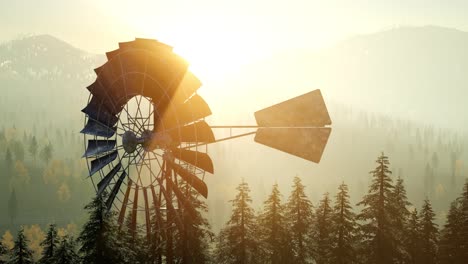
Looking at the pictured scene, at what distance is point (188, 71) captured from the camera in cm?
1436

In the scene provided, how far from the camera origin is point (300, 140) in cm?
1556

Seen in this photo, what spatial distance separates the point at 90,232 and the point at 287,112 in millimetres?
9560

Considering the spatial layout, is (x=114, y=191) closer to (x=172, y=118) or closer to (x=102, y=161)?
(x=102, y=161)

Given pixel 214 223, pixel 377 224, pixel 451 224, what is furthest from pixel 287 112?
pixel 214 223

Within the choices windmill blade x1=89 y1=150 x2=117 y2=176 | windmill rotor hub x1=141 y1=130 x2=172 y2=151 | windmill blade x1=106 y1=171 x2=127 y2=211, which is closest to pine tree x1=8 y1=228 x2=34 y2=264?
windmill blade x1=106 y1=171 x2=127 y2=211

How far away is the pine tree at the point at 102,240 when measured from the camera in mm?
18062

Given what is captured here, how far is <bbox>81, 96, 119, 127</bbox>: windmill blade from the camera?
16406 mm

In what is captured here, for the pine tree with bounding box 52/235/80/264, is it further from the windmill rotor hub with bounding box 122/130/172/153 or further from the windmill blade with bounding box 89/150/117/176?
the windmill rotor hub with bounding box 122/130/172/153

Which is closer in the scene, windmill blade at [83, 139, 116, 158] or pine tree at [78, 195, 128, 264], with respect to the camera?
windmill blade at [83, 139, 116, 158]

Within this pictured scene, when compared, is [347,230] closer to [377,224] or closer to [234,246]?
[377,224]

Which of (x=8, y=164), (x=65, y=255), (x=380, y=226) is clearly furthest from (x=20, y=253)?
(x=8, y=164)

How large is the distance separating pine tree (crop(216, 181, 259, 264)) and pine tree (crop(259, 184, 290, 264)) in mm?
1379

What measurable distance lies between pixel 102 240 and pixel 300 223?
1620cm

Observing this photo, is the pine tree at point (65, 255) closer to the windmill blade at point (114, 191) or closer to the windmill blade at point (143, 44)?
the windmill blade at point (114, 191)
